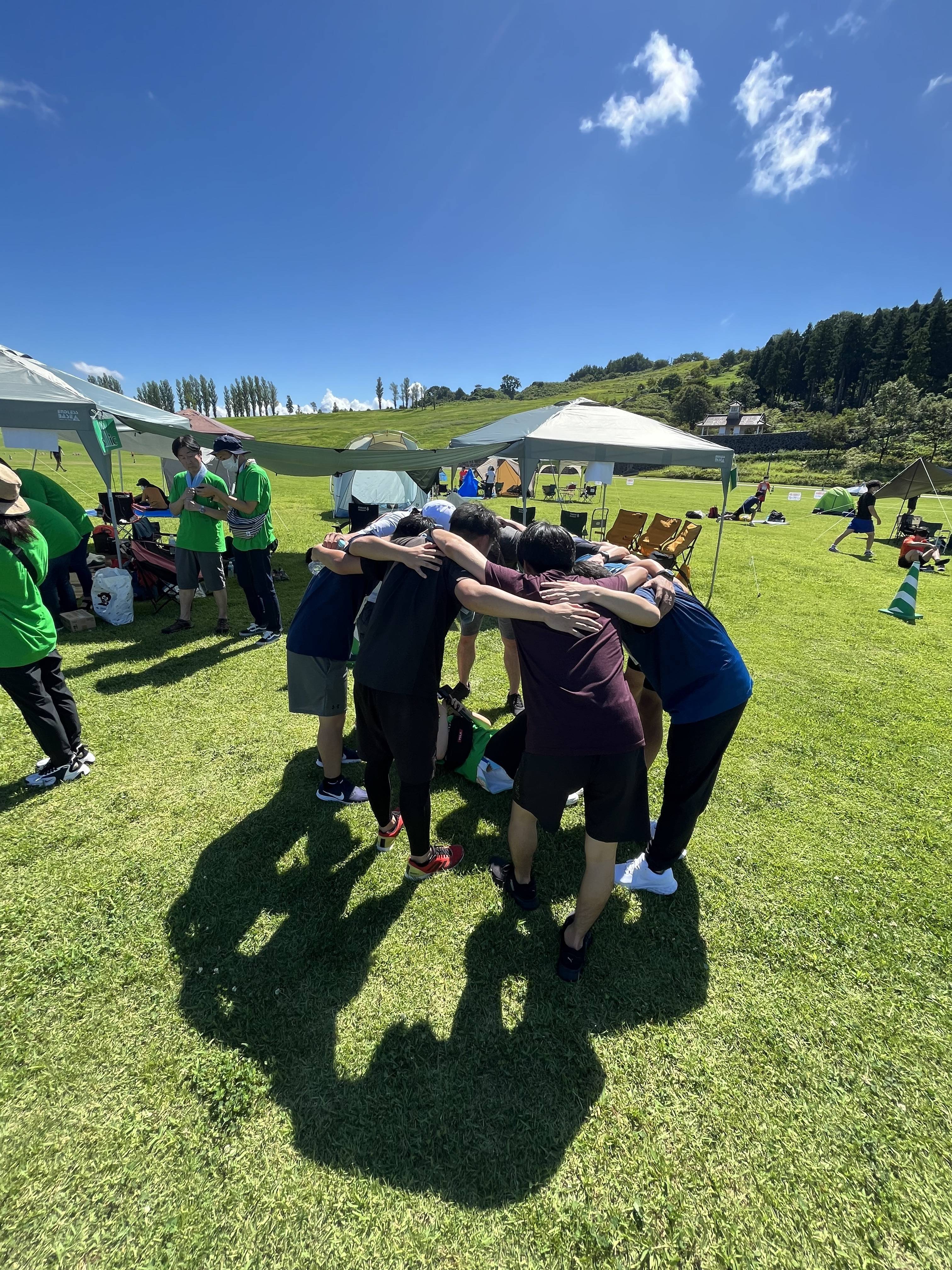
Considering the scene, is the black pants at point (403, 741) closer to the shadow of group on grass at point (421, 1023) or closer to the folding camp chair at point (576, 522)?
the shadow of group on grass at point (421, 1023)

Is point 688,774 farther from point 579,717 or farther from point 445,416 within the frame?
point 445,416

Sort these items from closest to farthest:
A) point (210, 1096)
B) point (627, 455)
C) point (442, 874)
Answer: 1. point (210, 1096)
2. point (442, 874)
3. point (627, 455)

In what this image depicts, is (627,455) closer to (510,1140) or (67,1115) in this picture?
(510,1140)

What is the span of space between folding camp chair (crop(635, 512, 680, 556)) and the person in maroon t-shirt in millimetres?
7987

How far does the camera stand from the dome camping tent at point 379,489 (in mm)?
13320

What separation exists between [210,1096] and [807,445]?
241 ft

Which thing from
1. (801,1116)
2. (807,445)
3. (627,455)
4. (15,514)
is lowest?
(801,1116)

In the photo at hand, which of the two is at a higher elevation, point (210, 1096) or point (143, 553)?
point (143, 553)

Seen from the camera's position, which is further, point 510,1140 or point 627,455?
point 627,455

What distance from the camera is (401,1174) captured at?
164cm

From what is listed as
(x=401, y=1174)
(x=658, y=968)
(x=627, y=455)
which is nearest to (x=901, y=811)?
(x=658, y=968)

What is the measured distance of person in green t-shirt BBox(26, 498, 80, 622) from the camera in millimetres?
4945

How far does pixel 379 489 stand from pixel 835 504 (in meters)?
19.2

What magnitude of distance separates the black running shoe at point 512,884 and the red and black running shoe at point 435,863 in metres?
0.21
